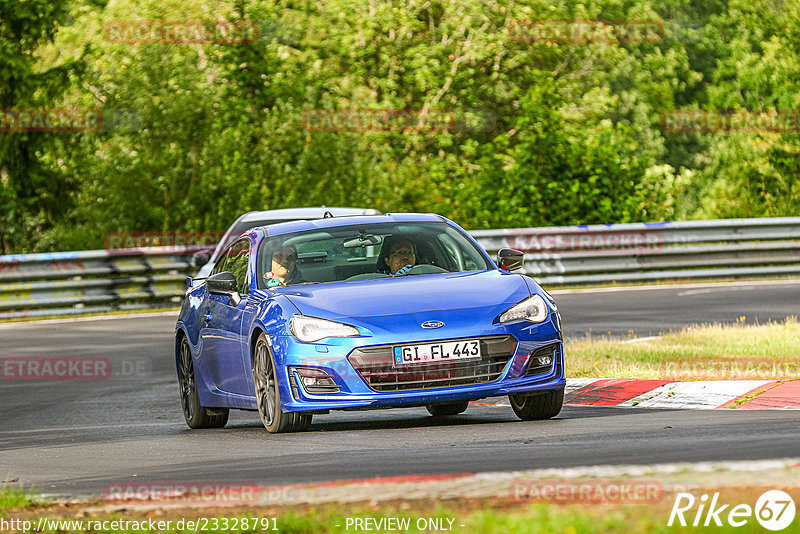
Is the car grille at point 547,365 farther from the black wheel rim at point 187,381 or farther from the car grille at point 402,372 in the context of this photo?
the black wheel rim at point 187,381

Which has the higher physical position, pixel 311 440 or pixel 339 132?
pixel 311 440

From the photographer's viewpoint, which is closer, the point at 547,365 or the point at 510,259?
the point at 547,365

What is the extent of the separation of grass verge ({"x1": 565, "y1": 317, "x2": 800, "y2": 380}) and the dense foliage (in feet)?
45.8

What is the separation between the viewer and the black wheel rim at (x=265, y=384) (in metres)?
9.90

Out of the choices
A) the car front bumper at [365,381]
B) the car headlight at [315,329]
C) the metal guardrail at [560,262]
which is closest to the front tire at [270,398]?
the car front bumper at [365,381]

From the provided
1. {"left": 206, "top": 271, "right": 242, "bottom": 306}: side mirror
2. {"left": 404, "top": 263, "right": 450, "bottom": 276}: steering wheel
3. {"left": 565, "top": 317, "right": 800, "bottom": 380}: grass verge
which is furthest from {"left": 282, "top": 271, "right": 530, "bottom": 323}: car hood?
{"left": 565, "top": 317, "right": 800, "bottom": 380}: grass verge

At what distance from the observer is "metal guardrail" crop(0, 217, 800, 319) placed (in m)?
24.2

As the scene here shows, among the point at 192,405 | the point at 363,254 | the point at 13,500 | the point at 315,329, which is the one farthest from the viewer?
the point at 192,405

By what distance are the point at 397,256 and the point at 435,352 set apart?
1420 millimetres

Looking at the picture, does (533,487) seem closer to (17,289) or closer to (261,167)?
(17,289)

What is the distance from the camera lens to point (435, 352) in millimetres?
9445

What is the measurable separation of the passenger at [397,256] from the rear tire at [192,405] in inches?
76.9

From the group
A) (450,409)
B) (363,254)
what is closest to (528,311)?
(363,254)

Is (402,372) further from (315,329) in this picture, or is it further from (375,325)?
(315,329)
